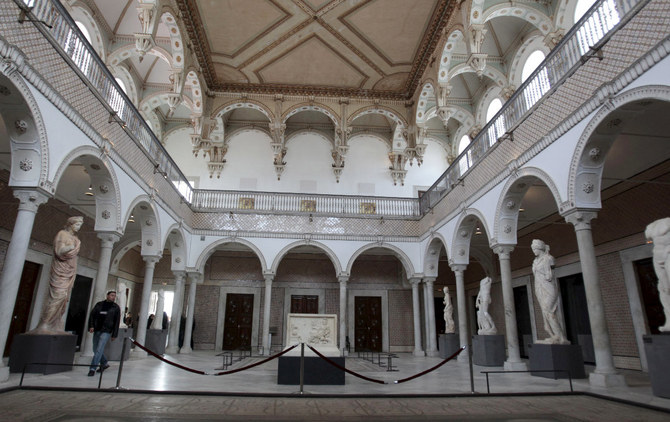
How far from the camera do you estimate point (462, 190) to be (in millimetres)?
12055

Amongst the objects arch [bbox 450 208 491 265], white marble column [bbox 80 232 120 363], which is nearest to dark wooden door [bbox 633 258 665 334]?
arch [bbox 450 208 491 265]

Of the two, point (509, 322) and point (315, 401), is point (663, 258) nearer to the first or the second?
point (509, 322)

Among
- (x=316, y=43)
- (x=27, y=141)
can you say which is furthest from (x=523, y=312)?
(x=27, y=141)

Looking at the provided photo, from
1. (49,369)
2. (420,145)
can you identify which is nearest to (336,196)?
(420,145)

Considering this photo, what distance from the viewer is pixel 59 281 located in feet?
24.1

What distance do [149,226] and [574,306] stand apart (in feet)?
41.5

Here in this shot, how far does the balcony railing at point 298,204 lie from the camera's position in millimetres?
15867

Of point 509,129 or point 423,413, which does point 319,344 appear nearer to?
point 423,413

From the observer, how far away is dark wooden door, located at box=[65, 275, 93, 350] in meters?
13.2

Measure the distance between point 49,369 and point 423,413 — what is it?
6.30m

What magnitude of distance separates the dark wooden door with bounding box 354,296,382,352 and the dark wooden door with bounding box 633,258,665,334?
10304 millimetres

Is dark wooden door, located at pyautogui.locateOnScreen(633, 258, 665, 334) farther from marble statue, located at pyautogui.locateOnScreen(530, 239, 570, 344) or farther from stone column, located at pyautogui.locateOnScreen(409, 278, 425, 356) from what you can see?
stone column, located at pyautogui.locateOnScreen(409, 278, 425, 356)

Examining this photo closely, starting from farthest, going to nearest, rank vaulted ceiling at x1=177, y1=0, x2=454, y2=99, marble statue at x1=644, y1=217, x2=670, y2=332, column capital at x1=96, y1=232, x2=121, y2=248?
vaulted ceiling at x1=177, y1=0, x2=454, y2=99 → column capital at x1=96, y1=232, x2=121, y2=248 → marble statue at x1=644, y1=217, x2=670, y2=332

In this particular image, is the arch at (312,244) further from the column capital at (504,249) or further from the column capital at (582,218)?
the column capital at (582,218)
